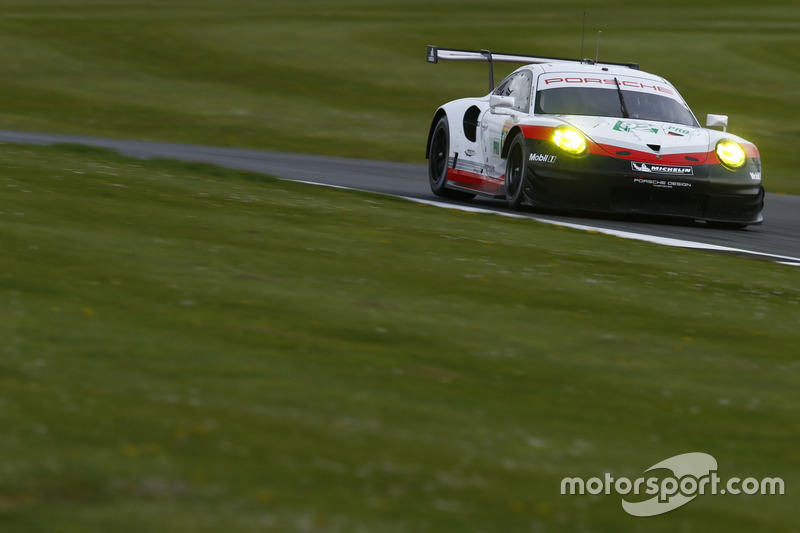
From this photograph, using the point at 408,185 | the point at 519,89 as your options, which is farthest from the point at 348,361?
the point at 408,185

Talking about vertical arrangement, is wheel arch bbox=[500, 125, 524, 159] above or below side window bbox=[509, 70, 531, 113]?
below

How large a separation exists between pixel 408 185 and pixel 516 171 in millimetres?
3086

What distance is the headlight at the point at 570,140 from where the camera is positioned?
36.4ft

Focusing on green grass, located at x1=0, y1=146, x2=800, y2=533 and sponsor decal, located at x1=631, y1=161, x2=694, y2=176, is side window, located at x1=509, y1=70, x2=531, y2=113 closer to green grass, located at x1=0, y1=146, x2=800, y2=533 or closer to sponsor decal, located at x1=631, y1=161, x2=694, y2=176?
sponsor decal, located at x1=631, y1=161, x2=694, y2=176

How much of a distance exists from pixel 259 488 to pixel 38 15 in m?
37.0

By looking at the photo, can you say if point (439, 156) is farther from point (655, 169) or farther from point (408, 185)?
point (655, 169)

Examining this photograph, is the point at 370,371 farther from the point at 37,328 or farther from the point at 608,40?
the point at 608,40

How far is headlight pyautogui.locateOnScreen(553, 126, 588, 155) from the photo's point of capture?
1110 centimetres

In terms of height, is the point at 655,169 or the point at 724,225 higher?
the point at 655,169

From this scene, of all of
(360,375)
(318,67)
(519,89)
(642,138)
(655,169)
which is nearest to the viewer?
(360,375)

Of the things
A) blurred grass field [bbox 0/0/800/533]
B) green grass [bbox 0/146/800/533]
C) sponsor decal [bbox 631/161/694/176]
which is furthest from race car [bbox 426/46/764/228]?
green grass [bbox 0/146/800/533]

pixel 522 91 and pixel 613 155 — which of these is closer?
pixel 613 155

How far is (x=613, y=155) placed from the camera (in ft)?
36.4

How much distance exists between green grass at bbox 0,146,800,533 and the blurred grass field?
13mm
